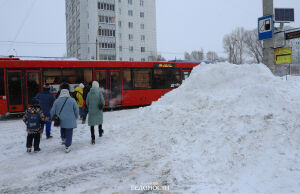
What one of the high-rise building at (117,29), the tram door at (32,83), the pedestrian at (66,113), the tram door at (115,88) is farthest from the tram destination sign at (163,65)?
the high-rise building at (117,29)

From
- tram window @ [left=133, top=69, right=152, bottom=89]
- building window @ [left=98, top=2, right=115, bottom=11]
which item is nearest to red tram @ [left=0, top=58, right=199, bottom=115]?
tram window @ [left=133, top=69, right=152, bottom=89]

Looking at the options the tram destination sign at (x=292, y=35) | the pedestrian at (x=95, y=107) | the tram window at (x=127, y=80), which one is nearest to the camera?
the pedestrian at (x=95, y=107)

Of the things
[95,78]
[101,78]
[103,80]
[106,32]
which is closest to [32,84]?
[95,78]

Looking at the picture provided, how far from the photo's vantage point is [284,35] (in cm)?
896

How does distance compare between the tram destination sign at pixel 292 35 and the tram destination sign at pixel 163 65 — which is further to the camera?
the tram destination sign at pixel 163 65

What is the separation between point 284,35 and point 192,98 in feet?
15.2

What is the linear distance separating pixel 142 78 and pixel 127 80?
1197mm

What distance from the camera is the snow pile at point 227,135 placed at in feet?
13.6

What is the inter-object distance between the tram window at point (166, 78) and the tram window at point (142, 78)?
1.50 feet

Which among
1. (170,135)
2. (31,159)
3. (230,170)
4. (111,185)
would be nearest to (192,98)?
(170,135)

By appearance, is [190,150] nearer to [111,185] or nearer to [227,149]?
[227,149]

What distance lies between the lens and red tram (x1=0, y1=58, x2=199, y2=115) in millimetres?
13141

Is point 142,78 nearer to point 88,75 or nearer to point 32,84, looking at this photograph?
point 88,75

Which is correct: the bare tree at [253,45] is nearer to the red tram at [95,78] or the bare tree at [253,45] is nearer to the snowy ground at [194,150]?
the red tram at [95,78]
